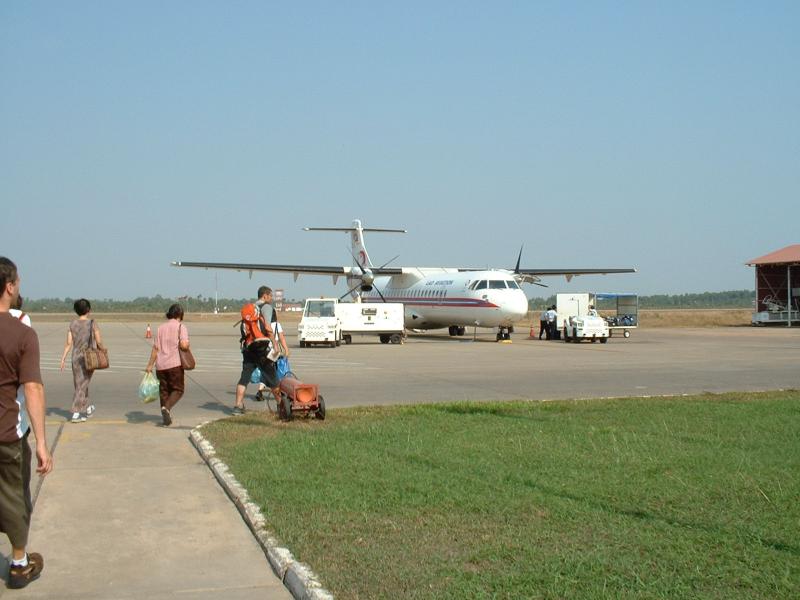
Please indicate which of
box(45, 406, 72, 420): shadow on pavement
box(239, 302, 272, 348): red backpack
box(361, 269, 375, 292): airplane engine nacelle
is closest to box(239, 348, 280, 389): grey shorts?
box(239, 302, 272, 348): red backpack

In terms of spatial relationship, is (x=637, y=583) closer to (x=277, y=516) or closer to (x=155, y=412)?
(x=277, y=516)

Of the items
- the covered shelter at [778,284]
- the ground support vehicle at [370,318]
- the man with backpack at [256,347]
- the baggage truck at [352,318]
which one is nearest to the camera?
the man with backpack at [256,347]

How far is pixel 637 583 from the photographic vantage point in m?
4.71

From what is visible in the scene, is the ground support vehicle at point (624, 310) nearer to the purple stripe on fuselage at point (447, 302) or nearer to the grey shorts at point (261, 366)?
the purple stripe on fuselage at point (447, 302)

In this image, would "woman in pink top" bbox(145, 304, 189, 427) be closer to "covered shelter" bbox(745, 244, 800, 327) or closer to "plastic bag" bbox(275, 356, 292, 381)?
"plastic bag" bbox(275, 356, 292, 381)

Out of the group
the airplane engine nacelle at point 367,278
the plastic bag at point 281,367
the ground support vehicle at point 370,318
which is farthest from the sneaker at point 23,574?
the airplane engine nacelle at point 367,278

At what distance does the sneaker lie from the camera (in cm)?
504

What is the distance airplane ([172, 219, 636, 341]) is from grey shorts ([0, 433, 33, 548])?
28654 mm

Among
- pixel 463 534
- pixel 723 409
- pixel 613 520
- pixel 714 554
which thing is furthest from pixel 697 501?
pixel 723 409

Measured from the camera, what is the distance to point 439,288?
3691 centimetres

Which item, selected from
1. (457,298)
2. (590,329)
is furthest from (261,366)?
(590,329)

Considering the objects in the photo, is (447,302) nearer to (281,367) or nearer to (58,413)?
(281,367)

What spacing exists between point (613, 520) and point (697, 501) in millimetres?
921

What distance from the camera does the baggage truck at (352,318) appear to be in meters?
30.7
